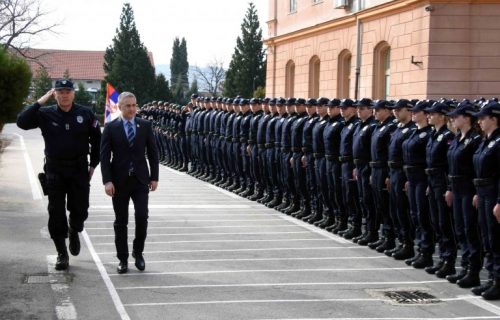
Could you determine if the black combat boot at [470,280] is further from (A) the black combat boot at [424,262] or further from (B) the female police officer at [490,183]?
(A) the black combat boot at [424,262]

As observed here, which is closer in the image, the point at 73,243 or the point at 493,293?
the point at 493,293

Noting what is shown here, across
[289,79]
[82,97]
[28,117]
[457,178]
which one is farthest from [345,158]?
[82,97]

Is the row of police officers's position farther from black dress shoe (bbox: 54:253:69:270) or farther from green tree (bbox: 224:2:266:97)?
green tree (bbox: 224:2:266:97)

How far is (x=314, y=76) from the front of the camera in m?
34.8

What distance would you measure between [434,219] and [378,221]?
6.42 feet

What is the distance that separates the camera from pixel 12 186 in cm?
2014

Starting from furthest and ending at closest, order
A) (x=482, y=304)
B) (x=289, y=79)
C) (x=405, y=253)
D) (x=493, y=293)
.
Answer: (x=289, y=79) < (x=405, y=253) < (x=493, y=293) < (x=482, y=304)

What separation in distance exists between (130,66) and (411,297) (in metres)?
76.6

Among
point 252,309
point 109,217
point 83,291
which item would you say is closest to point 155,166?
point 83,291

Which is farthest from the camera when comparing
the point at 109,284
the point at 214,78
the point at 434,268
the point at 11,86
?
the point at 214,78

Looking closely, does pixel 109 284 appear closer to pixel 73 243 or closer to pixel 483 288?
pixel 73 243

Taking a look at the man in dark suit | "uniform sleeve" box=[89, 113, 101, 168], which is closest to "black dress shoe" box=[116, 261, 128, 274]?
the man in dark suit

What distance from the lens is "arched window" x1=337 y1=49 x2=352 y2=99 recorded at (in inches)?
1227

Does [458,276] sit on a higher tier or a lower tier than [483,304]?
higher
